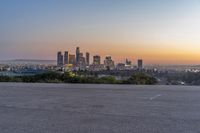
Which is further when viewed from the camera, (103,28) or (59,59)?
(59,59)

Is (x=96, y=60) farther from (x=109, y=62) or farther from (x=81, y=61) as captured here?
(x=81, y=61)

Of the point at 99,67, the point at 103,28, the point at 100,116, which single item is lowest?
the point at 100,116

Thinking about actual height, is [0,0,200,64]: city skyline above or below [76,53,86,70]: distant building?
above

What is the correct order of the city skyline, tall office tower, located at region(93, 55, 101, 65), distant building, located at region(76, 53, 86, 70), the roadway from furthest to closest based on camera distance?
tall office tower, located at region(93, 55, 101, 65) < distant building, located at region(76, 53, 86, 70) < the city skyline < the roadway

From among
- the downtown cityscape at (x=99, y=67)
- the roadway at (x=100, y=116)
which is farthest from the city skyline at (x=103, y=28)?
the roadway at (x=100, y=116)

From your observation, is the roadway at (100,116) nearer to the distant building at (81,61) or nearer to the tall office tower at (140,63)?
the tall office tower at (140,63)

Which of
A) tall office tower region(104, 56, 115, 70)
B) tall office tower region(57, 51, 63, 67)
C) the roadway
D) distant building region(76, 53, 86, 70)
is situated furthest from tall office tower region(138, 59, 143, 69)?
the roadway

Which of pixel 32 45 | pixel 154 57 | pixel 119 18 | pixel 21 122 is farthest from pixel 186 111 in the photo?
pixel 32 45

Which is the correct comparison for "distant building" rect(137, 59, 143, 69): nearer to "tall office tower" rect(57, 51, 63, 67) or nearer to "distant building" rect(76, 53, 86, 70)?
"distant building" rect(76, 53, 86, 70)

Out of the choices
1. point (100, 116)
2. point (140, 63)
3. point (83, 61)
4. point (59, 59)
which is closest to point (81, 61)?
point (83, 61)

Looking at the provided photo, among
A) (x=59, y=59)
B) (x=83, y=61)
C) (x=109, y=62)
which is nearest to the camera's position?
(x=83, y=61)
